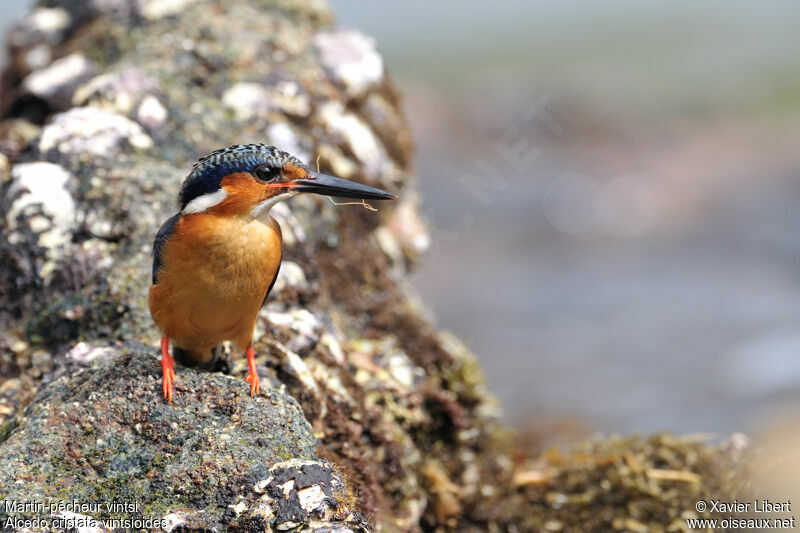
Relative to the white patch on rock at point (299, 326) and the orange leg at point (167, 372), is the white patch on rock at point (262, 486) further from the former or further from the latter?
the white patch on rock at point (299, 326)

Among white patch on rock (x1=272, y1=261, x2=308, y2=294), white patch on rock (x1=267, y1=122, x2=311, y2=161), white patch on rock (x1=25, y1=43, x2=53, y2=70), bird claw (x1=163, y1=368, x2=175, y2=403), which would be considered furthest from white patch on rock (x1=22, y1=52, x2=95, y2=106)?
bird claw (x1=163, y1=368, x2=175, y2=403)

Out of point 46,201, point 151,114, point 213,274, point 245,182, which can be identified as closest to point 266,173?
point 245,182

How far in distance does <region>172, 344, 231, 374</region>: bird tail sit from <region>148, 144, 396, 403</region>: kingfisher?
107 millimetres

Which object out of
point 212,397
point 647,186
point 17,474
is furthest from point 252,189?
point 647,186

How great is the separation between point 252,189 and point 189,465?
1003 millimetres

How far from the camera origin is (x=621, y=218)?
1611cm

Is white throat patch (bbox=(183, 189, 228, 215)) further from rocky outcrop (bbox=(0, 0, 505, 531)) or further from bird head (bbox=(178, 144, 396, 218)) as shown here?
rocky outcrop (bbox=(0, 0, 505, 531))

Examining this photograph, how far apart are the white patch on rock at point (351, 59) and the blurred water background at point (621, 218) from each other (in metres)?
1.22

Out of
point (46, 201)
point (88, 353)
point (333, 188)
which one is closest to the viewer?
point (333, 188)

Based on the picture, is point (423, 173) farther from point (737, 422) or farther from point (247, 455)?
point (247, 455)

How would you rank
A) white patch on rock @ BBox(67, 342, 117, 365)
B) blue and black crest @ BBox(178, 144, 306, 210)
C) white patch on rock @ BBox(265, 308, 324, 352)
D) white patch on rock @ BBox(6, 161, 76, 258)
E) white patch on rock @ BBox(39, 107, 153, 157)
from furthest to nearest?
white patch on rock @ BBox(39, 107, 153, 157)
white patch on rock @ BBox(6, 161, 76, 258)
white patch on rock @ BBox(265, 308, 324, 352)
white patch on rock @ BBox(67, 342, 117, 365)
blue and black crest @ BBox(178, 144, 306, 210)

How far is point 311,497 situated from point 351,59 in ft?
11.5

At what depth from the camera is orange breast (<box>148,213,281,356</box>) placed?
10.1ft

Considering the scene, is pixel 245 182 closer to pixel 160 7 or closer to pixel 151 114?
pixel 151 114
